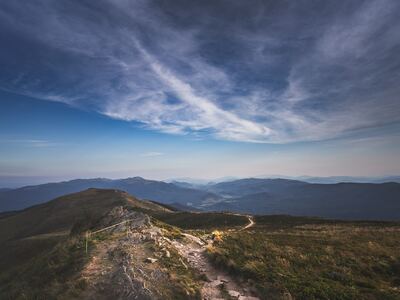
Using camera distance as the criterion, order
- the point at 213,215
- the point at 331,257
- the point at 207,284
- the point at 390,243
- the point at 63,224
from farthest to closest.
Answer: the point at 63,224
the point at 213,215
the point at 390,243
the point at 331,257
the point at 207,284

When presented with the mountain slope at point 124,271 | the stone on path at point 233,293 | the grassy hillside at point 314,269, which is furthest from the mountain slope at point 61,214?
the stone on path at point 233,293

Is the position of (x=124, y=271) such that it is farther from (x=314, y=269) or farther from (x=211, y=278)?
(x=314, y=269)

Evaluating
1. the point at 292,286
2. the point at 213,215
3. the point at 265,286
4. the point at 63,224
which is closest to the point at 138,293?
the point at 265,286

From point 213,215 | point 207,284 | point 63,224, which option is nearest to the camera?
point 207,284

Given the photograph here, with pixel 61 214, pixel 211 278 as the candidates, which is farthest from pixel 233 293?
pixel 61 214

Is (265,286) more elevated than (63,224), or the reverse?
(265,286)

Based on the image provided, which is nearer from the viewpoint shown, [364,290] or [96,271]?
[364,290]

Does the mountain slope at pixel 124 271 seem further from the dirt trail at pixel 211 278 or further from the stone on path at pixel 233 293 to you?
the stone on path at pixel 233 293

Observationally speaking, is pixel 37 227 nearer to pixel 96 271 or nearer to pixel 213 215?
pixel 213 215

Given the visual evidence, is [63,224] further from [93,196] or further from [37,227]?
[93,196]

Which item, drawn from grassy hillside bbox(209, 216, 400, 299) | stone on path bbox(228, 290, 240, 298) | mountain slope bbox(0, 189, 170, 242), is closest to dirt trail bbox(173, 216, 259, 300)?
stone on path bbox(228, 290, 240, 298)
